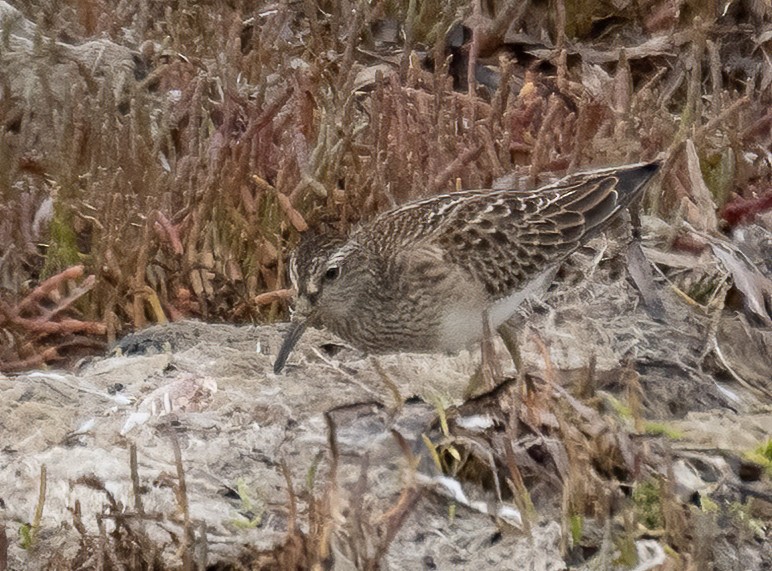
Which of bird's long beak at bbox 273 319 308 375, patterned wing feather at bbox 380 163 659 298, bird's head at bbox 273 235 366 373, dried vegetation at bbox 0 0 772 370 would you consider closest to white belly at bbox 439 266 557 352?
patterned wing feather at bbox 380 163 659 298

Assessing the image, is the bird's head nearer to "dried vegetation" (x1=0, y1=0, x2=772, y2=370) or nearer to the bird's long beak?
the bird's long beak

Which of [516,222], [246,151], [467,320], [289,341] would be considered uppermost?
[516,222]

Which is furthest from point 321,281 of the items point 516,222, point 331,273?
point 516,222

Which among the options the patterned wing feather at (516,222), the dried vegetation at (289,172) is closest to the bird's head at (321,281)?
the patterned wing feather at (516,222)

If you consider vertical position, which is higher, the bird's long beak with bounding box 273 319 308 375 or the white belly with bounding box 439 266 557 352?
the white belly with bounding box 439 266 557 352

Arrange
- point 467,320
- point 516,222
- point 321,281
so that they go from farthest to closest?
point 516,222 < point 467,320 < point 321,281

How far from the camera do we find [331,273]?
4781 millimetres

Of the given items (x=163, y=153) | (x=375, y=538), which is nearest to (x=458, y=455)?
(x=375, y=538)

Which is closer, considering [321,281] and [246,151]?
[321,281]

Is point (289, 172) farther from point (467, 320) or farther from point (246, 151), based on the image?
point (467, 320)

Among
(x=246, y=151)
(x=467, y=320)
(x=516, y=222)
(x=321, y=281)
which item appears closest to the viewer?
(x=321, y=281)

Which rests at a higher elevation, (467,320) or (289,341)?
(467,320)

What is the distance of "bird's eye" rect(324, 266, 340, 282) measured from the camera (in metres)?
4.74

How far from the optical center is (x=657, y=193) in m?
6.25
